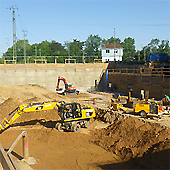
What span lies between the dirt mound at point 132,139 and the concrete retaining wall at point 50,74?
25.7 m

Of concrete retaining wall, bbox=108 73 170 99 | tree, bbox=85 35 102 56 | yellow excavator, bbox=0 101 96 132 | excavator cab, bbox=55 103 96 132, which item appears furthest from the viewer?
tree, bbox=85 35 102 56

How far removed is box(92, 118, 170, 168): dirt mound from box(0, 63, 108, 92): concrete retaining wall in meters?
25.7

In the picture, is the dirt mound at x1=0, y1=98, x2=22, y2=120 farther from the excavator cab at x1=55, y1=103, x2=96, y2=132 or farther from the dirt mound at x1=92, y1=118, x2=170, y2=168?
the dirt mound at x1=92, y1=118, x2=170, y2=168

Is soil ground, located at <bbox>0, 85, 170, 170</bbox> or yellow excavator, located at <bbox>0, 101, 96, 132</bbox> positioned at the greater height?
yellow excavator, located at <bbox>0, 101, 96, 132</bbox>

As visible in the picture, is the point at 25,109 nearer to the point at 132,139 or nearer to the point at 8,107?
the point at 132,139

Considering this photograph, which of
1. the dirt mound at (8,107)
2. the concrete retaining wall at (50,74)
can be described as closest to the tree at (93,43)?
the concrete retaining wall at (50,74)

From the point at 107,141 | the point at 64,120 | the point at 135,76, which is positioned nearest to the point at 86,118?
the point at 64,120

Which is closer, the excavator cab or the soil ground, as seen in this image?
the soil ground

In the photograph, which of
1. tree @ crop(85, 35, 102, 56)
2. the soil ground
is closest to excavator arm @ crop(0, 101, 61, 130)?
the soil ground

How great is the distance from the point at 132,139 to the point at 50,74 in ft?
96.5

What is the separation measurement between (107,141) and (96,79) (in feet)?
101

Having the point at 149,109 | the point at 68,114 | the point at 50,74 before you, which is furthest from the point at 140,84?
the point at 68,114

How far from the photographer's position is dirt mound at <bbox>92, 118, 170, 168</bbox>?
39.8 feet

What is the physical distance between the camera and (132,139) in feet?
45.4
